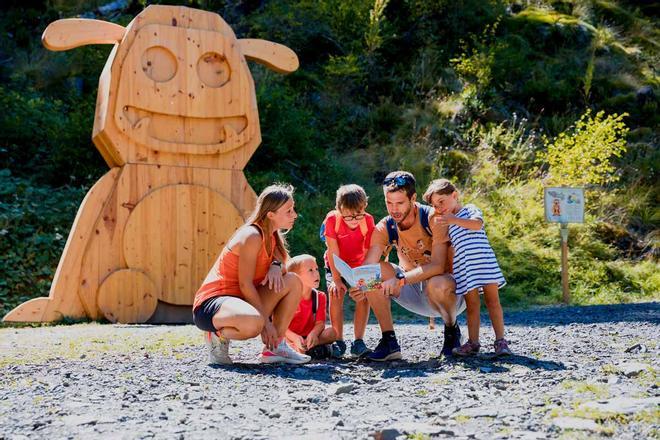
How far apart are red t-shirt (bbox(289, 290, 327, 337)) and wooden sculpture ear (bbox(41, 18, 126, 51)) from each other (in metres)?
3.80

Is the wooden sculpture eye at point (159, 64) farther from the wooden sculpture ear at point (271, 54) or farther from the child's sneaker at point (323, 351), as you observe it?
the child's sneaker at point (323, 351)

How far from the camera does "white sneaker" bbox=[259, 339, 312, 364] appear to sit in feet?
15.7

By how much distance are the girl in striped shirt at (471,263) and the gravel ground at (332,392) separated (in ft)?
0.54

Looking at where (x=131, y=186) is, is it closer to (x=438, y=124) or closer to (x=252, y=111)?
(x=252, y=111)

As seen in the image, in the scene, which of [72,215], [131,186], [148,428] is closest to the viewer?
[148,428]

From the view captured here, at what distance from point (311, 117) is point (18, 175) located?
4.66 m

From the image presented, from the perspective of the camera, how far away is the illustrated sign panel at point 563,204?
944 cm

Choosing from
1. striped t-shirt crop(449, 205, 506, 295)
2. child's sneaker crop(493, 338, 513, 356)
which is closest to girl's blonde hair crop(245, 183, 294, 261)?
striped t-shirt crop(449, 205, 506, 295)

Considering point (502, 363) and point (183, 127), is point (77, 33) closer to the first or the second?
point (183, 127)

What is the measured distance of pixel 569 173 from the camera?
11.5m

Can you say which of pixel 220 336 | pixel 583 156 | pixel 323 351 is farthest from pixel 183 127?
pixel 583 156

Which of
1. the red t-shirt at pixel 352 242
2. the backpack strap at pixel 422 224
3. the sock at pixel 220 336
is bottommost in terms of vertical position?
the sock at pixel 220 336

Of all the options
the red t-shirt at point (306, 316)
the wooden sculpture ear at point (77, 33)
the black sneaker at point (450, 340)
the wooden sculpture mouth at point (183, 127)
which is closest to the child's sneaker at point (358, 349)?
the red t-shirt at point (306, 316)

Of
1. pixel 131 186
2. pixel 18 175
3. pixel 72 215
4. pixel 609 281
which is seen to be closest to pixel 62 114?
pixel 18 175
